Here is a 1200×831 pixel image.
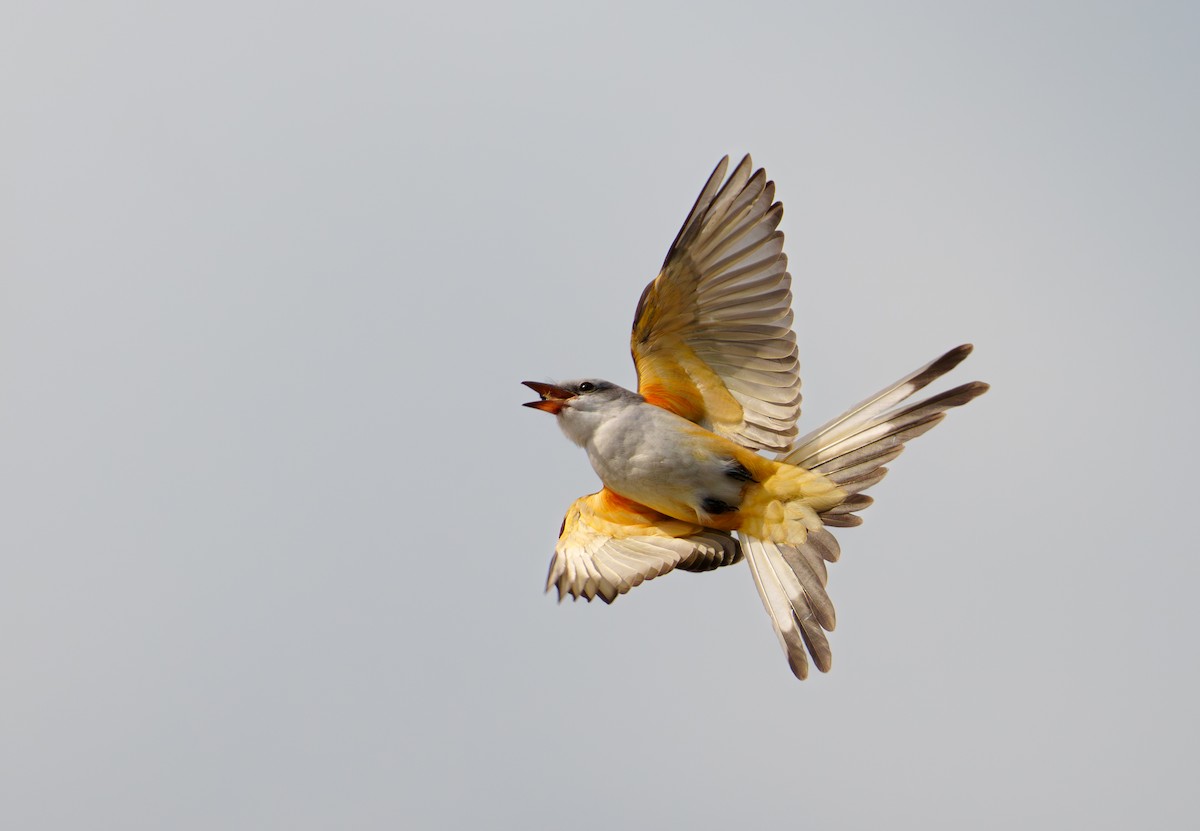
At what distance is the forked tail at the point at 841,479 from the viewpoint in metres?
7.30

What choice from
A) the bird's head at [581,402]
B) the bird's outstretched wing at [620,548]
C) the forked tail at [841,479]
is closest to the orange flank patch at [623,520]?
the bird's outstretched wing at [620,548]

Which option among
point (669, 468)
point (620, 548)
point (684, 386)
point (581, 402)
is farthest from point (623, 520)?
point (684, 386)

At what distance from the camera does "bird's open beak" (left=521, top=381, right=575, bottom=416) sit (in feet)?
27.0

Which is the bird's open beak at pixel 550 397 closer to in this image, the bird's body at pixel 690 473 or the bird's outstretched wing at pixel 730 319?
the bird's body at pixel 690 473

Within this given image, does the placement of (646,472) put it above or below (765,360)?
below

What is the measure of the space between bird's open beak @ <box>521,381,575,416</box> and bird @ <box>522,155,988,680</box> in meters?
0.01

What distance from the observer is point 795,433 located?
8055mm

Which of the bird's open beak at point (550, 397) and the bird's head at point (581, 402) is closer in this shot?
the bird's head at point (581, 402)

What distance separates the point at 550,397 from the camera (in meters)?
8.30

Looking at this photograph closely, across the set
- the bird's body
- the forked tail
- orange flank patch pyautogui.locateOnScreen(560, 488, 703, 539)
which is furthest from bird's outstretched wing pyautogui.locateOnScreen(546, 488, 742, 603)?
the forked tail

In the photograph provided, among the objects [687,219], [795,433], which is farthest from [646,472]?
[687,219]

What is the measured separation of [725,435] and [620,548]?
3.45ft

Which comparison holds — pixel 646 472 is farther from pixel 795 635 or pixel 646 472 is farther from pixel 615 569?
pixel 795 635

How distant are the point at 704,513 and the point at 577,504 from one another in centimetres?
95
